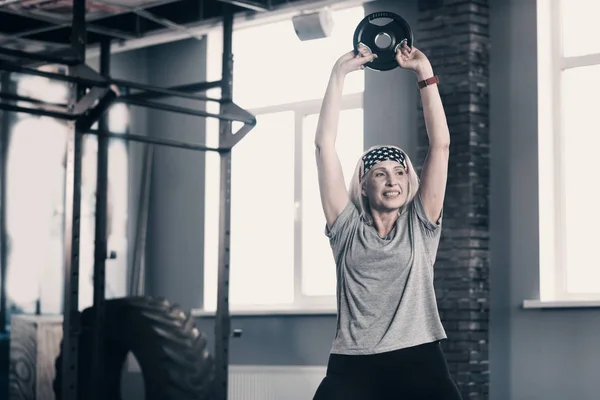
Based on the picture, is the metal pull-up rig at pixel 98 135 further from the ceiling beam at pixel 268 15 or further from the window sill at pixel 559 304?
the window sill at pixel 559 304

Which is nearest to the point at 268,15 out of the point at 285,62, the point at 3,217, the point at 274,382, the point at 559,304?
the point at 285,62

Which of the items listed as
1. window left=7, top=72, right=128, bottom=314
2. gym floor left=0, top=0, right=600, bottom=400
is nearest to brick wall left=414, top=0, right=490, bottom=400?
gym floor left=0, top=0, right=600, bottom=400

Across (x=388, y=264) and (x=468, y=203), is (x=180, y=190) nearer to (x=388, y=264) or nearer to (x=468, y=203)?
(x=468, y=203)

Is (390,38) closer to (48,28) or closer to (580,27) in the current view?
(580,27)

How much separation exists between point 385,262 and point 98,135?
3.44m

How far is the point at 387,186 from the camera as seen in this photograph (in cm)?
237

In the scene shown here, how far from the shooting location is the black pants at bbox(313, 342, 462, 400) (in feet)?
7.29

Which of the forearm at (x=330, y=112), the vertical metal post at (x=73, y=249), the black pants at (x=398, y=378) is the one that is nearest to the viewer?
the black pants at (x=398, y=378)

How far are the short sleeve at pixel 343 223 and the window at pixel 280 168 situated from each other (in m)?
4.18

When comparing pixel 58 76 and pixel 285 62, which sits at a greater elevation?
pixel 285 62

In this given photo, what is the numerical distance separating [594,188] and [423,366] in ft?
12.0

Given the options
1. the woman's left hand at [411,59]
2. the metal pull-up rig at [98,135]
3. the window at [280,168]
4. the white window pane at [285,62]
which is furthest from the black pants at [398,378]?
the white window pane at [285,62]

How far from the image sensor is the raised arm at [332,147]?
8.05ft

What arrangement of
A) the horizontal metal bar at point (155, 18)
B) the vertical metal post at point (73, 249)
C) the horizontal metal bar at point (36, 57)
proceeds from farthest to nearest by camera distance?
the horizontal metal bar at point (155, 18) < the vertical metal post at point (73, 249) < the horizontal metal bar at point (36, 57)
